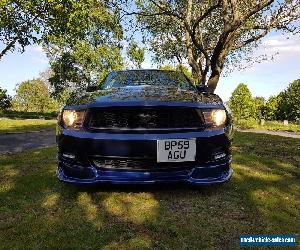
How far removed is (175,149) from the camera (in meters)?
3.64

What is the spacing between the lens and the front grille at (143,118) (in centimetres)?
373

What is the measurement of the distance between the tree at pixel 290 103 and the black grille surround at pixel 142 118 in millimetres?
74471

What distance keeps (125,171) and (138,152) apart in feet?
0.77

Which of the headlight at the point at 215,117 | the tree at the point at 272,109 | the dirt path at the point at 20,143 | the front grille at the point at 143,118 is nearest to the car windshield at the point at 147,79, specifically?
the headlight at the point at 215,117

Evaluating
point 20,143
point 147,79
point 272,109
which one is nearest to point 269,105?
point 272,109

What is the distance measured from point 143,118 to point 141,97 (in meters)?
0.27

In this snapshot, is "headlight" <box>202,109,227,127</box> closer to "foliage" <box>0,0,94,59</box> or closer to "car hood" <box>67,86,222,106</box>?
"car hood" <box>67,86,222,106</box>

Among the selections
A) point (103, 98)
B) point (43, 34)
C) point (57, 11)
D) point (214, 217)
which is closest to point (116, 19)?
point (57, 11)

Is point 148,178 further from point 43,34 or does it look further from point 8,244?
point 43,34

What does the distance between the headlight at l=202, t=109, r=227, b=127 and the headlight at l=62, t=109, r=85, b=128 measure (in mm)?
1262

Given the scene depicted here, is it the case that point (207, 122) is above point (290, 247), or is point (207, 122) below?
above

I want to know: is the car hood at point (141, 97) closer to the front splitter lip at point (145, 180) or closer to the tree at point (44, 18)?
the front splitter lip at point (145, 180)

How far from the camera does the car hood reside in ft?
12.4

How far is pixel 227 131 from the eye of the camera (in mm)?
3963
